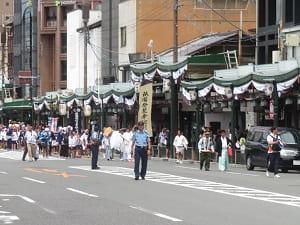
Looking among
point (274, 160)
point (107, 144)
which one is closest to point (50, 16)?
point (107, 144)

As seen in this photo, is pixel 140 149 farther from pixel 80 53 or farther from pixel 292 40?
pixel 80 53

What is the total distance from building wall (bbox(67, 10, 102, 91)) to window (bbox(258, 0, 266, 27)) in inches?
963

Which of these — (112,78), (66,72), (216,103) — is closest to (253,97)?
(216,103)

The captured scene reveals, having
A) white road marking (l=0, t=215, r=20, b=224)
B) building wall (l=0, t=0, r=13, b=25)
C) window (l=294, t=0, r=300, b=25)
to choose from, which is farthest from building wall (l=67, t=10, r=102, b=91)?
white road marking (l=0, t=215, r=20, b=224)

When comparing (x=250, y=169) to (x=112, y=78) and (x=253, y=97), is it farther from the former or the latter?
(x=112, y=78)

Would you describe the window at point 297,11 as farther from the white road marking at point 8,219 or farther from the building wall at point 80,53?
the white road marking at point 8,219

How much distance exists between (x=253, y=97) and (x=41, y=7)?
60887 mm

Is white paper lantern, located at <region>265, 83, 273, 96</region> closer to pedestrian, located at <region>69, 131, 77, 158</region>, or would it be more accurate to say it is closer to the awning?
pedestrian, located at <region>69, 131, 77, 158</region>

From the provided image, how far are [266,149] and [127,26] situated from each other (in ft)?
120

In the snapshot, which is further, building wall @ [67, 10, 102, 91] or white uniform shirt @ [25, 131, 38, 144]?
building wall @ [67, 10, 102, 91]

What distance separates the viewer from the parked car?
32.6m

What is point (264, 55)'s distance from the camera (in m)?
51.2

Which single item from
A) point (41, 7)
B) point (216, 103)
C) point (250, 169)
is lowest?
point (250, 169)

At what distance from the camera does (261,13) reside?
51.8 m
